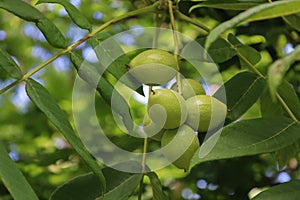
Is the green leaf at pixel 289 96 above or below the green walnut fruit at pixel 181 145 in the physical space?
below

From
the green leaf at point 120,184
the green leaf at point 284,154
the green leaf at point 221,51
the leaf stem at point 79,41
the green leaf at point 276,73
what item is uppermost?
the leaf stem at point 79,41

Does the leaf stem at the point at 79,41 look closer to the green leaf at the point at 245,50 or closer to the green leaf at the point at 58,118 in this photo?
the green leaf at the point at 58,118

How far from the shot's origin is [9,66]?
3.46ft

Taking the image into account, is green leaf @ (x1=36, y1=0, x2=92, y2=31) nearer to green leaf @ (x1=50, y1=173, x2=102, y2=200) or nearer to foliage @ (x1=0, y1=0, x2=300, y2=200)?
foliage @ (x1=0, y1=0, x2=300, y2=200)

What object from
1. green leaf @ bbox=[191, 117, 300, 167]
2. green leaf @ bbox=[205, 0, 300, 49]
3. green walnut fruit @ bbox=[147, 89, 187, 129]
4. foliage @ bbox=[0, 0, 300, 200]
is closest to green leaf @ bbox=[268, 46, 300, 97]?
foliage @ bbox=[0, 0, 300, 200]

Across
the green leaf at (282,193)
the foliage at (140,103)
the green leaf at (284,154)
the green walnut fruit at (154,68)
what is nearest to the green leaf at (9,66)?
the foliage at (140,103)

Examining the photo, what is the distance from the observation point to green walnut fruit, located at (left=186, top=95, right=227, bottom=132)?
1.04 m

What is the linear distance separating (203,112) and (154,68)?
0.42 feet

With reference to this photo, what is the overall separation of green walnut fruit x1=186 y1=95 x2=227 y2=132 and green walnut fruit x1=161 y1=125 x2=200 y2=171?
19mm

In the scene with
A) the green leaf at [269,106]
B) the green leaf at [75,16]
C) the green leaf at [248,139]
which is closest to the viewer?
the green leaf at [248,139]

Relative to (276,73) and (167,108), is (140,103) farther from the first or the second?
(276,73)

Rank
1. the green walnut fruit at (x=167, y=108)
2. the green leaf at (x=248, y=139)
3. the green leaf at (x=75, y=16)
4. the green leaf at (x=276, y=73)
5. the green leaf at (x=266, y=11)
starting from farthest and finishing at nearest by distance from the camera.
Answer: the green leaf at (x=75, y=16) < the green walnut fruit at (x=167, y=108) < the green leaf at (x=248, y=139) < the green leaf at (x=266, y=11) < the green leaf at (x=276, y=73)

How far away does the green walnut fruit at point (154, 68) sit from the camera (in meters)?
1.10

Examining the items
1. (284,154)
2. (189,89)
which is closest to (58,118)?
(189,89)
